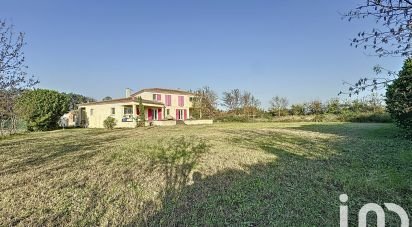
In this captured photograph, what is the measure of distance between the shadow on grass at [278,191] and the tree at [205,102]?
1251 inches

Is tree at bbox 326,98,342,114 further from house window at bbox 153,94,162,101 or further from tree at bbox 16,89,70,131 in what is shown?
tree at bbox 16,89,70,131

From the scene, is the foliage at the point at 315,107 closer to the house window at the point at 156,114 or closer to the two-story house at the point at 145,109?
the two-story house at the point at 145,109

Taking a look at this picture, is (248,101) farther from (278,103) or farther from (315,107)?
(315,107)

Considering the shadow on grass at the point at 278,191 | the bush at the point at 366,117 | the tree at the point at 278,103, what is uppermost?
the tree at the point at 278,103

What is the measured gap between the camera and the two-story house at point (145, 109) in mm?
27792

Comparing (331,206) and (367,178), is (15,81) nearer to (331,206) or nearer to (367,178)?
(331,206)

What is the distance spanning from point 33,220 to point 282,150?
6.39 meters

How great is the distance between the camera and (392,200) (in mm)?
3914

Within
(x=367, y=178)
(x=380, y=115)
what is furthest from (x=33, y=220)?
(x=380, y=115)

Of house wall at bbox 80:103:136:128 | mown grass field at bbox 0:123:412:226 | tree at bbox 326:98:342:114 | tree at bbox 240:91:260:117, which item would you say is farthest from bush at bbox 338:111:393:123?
mown grass field at bbox 0:123:412:226

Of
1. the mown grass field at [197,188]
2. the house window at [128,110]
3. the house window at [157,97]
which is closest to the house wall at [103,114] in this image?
the house window at [128,110]

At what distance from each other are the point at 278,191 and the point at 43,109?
1027 inches

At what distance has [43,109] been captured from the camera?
81.4ft

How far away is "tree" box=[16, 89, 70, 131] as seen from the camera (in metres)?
24.0
